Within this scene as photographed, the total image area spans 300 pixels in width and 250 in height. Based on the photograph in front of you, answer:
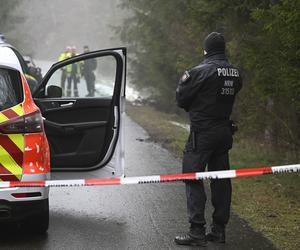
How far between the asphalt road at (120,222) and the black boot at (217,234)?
0.09 m

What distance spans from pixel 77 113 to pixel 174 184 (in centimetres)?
238

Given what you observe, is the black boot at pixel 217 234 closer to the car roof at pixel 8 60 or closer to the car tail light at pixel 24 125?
the car tail light at pixel 24 125

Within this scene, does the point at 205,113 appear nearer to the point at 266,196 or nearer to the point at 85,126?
the point at 85,126

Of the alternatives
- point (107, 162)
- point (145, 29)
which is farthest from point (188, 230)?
point (145, 29)

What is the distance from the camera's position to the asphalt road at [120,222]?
20.6ft

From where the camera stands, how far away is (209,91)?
612 centimetres

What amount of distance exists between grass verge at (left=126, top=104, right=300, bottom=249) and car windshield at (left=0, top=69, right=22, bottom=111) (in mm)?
2891

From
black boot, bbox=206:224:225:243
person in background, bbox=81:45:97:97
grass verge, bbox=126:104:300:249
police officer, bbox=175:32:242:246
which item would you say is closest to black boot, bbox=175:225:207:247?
police officer, bbox=175:32:242:246

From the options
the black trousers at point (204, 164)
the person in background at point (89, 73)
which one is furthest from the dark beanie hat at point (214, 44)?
the person in background at point (89, 73)

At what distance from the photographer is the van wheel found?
250 inches

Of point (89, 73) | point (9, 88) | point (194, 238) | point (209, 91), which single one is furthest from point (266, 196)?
point (89, 73)

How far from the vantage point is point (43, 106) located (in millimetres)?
7699

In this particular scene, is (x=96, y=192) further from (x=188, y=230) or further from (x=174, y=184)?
(x=188, y=230)

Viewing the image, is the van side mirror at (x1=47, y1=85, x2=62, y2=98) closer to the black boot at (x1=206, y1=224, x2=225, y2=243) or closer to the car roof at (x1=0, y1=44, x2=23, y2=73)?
the car roof at (x1=0, y1=44, x2=23, y2=73)
